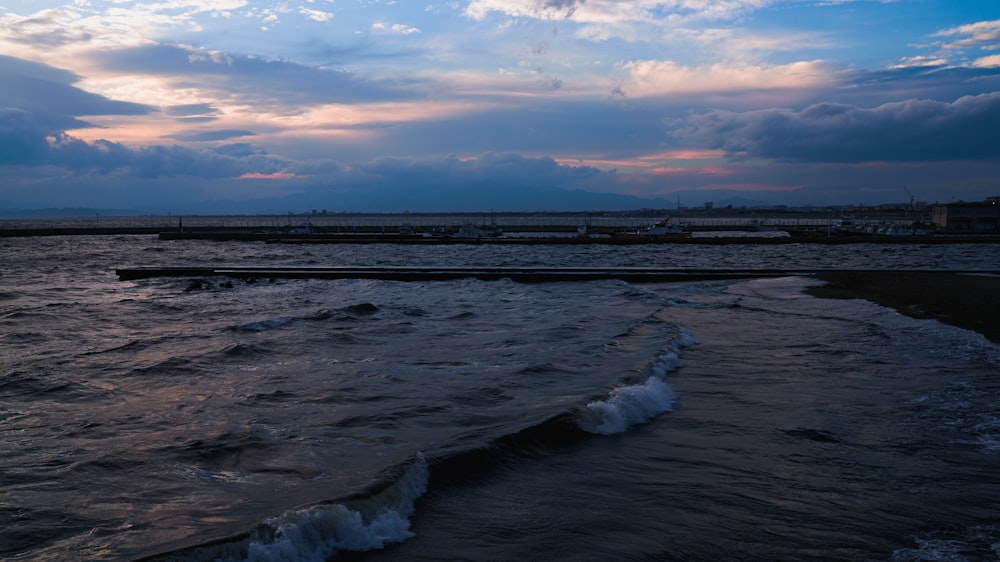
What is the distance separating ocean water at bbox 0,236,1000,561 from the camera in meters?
5.54

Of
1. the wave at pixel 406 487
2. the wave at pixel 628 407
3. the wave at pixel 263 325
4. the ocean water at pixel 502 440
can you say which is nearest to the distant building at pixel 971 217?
the ocean water at pixel 502 440

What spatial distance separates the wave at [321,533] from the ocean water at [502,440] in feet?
0.06

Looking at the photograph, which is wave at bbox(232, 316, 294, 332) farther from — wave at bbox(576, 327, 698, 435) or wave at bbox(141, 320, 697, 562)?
wave at bbox(141, 320, 697, 562)

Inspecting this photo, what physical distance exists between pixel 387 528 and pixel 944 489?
4909 millimetres

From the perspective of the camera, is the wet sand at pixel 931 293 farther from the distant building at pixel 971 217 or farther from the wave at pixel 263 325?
the distant building at pixel 971 217

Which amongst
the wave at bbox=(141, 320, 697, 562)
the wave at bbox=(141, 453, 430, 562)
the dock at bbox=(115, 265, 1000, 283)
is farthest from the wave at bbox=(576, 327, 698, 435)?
the dock at bbox=(115, 265, 1000, 283)

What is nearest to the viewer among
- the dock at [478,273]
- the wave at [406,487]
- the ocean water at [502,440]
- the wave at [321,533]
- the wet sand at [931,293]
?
the wave at [321,533]

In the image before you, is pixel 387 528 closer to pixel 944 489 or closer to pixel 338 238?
pixel 944 489

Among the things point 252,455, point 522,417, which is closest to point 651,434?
point 522,417

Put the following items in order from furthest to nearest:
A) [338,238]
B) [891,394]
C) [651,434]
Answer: [338,238], [891,394], [651,434]

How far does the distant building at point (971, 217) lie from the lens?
77188 mm

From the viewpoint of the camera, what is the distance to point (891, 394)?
32.7 feet

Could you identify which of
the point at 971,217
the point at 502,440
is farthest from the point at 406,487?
the point at 971,217

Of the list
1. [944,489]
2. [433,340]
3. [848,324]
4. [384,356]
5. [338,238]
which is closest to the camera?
[944,489]
